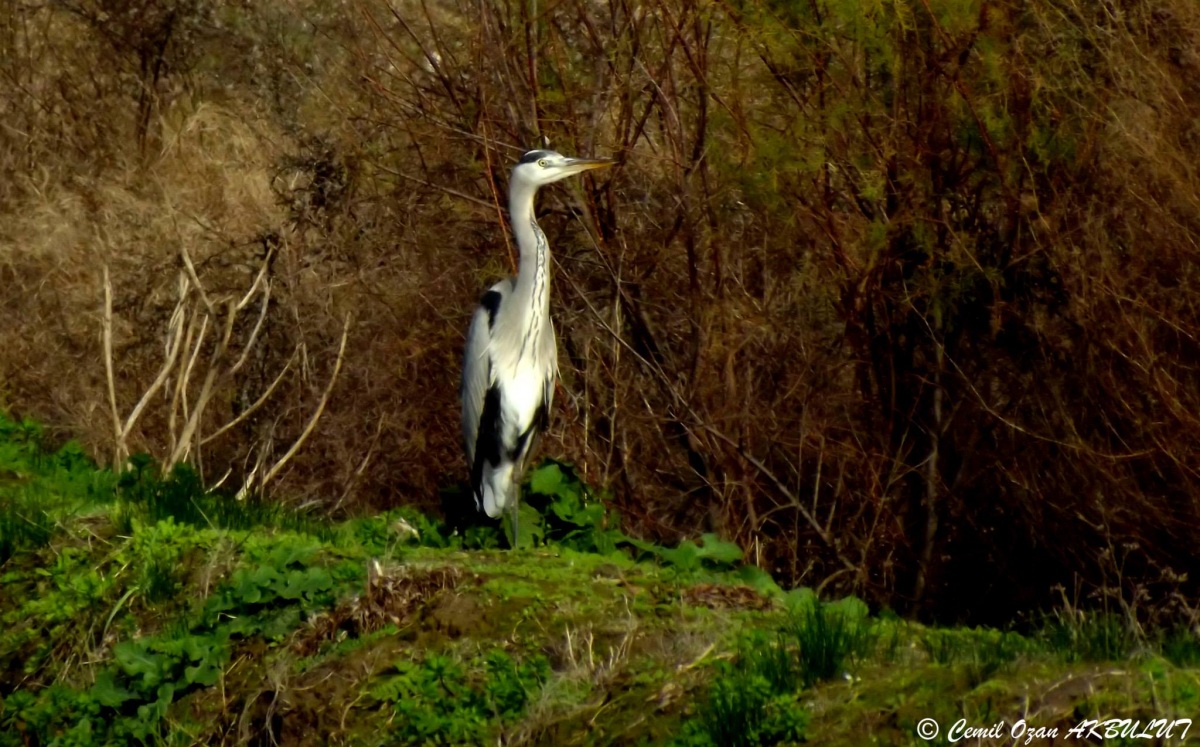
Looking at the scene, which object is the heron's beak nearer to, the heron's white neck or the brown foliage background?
the heron's white neck

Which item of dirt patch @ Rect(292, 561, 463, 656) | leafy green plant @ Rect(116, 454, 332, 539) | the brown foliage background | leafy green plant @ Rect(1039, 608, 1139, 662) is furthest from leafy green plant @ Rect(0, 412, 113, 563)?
leafy green plant @ Rect(1039, 608, 1139, 662)

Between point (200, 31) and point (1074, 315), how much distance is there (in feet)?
33.6

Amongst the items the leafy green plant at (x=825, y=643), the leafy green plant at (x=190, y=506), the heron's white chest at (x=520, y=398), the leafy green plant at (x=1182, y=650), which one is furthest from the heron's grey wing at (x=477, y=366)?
the leafy green plant at (x=1182, y=650)

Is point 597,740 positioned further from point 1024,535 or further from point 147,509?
point 1024,535

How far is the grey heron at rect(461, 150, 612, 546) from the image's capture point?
26.3ft

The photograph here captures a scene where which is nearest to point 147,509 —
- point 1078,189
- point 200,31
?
point 1078,189

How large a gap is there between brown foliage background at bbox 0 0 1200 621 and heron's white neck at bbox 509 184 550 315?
1.23 m

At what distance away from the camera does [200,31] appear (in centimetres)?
1633

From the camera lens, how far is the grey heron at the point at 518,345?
8.03 metres

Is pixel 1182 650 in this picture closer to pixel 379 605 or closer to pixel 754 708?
pixel 754 708

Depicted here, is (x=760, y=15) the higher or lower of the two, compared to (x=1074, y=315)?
higher

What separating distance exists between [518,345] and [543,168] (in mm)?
833

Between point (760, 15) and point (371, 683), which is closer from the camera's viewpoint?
point (371, 683)

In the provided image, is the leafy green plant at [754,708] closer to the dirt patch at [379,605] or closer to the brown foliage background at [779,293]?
the dirt patch at [379,605]
